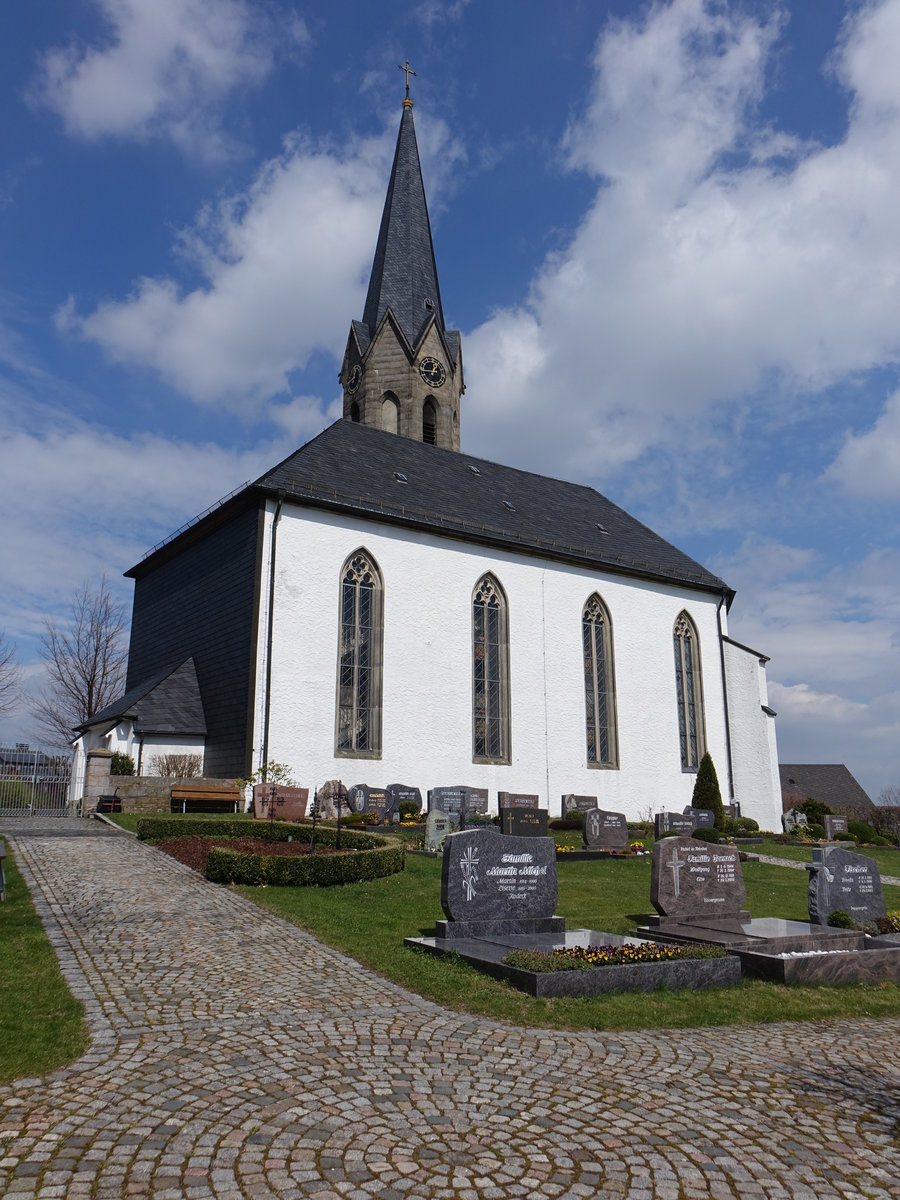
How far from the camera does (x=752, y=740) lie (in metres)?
32.9

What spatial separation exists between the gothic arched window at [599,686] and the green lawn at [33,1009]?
2182 cm

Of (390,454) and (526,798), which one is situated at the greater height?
(390,454)

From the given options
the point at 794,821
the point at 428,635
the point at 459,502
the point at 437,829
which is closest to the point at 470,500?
the point at 459,502

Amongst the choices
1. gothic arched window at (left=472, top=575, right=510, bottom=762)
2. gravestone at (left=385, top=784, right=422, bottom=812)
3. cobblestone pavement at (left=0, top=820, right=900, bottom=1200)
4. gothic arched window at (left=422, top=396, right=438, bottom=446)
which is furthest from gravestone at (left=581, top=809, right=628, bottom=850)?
gothic arched window at (left=422, top=396, right=438, bottom=446)

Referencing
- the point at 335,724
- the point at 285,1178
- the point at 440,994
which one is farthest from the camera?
the point at 335,724

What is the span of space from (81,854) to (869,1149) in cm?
1261

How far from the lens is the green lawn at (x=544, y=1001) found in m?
7.27

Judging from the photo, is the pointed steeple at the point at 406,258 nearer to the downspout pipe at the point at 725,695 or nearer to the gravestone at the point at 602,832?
the downspout pipe at the point at 725,695

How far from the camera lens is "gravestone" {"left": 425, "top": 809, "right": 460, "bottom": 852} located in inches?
711

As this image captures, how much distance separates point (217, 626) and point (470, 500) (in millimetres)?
9549

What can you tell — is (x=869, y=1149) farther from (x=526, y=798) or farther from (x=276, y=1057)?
(x=526, y=798)

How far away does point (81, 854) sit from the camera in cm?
1427

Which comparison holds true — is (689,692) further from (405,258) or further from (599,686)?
(405,258)

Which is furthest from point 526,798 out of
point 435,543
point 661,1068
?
point 661,1068
